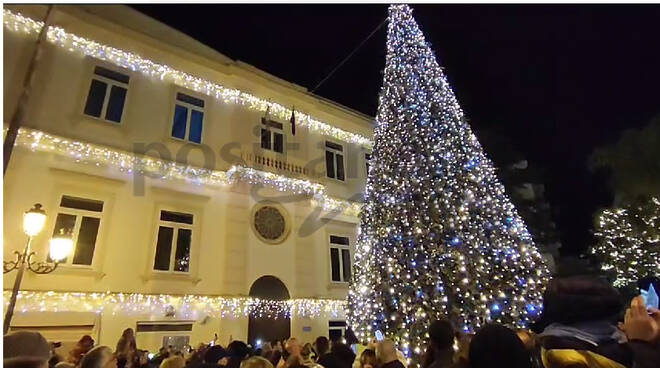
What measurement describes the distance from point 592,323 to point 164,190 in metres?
11.4

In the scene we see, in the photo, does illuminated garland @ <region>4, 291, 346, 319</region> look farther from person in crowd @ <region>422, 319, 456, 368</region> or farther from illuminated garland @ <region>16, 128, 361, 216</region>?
person in crowd @ <region>422, 319, 456, 368</region>

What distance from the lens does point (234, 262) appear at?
12.1 m

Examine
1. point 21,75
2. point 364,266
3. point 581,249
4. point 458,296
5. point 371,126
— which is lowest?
point 458,296

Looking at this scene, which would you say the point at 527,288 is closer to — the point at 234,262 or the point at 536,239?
the point at 234,262

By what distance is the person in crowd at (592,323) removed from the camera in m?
2.06

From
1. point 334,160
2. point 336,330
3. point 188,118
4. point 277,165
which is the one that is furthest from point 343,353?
point 334,160

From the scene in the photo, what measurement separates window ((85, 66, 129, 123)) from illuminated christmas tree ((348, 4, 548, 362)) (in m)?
7.82

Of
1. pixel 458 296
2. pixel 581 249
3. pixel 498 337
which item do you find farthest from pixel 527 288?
pixel 581 249

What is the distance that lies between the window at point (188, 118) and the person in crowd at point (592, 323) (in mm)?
12169

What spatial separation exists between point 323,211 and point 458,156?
23.1 ft

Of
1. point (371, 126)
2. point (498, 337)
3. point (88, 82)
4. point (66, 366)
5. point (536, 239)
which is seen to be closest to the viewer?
point (498, 337)

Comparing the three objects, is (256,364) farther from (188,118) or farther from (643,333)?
(188,118)

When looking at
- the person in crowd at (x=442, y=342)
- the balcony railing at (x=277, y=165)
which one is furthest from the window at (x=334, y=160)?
the person in crowd at (x=442, y=342)

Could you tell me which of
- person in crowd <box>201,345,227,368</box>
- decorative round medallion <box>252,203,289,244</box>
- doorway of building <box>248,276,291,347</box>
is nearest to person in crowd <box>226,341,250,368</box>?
person in crowd <box>201,345,227,368</box>
